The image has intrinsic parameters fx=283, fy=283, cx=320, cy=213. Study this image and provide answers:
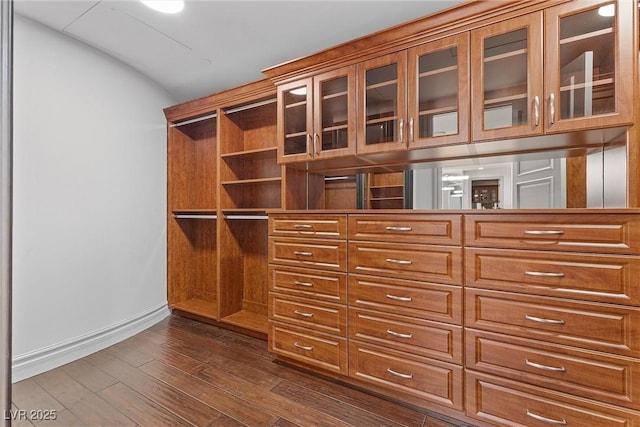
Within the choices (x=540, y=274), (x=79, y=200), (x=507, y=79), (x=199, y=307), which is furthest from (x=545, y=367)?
(x=79, y=200)

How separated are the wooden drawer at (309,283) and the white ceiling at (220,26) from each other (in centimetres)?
176

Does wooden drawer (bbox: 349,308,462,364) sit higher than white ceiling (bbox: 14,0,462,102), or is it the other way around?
white ceiling (bbox: 14,0,462,102)

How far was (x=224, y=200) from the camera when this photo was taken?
9.42 feet

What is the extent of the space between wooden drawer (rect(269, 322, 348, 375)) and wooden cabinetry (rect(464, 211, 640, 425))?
77 centimetres

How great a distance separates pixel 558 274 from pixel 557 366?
16.9 inches

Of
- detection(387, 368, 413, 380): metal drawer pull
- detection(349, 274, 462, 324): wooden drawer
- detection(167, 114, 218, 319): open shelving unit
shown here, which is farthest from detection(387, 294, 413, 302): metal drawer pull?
detection(167, 114, 218, 319): open shelving unit

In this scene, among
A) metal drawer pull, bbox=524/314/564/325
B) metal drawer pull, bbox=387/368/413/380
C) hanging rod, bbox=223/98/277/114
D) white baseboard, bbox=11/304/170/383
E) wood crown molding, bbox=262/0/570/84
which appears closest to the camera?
metal drawer pull, bbox=524/314/564/325

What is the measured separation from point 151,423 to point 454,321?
5.83ft

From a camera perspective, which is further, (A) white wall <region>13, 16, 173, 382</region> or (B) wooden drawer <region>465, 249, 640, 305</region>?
(A) white wall <region>13, 16, 173, 382</region>

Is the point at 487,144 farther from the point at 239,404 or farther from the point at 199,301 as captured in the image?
the point at 199,301

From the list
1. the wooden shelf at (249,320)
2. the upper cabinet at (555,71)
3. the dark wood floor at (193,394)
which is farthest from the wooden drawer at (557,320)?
the wooden shelf at (249,320)

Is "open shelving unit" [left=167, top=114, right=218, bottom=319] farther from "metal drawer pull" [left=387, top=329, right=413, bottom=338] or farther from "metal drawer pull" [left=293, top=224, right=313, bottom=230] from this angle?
"metal drawer pull" [left=387, top=329, right=413, bottom=338]

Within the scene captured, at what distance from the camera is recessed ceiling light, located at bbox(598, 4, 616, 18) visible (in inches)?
50.0

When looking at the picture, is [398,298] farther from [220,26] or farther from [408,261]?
[220,26]
